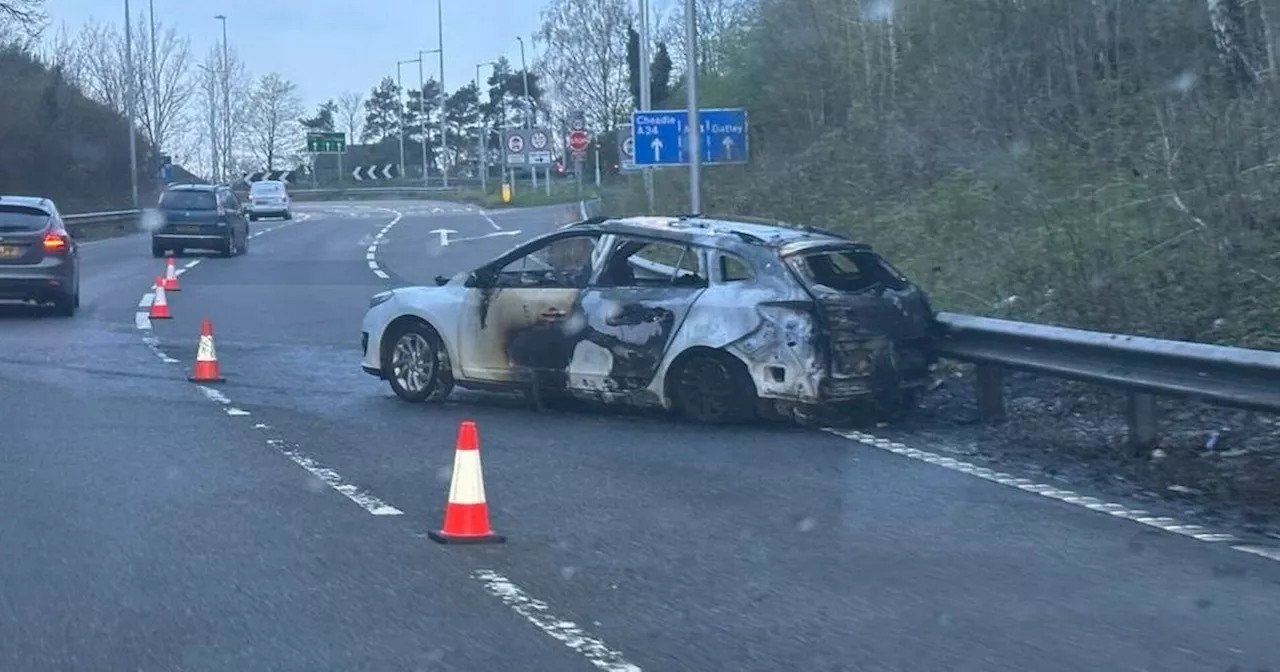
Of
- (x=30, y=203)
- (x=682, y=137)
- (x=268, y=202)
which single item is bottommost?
(x=30, y=203)

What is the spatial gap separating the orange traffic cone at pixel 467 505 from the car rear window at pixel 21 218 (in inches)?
581

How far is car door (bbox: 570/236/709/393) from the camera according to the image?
12727 mm

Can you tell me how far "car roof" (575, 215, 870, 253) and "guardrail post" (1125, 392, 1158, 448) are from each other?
2428 mm

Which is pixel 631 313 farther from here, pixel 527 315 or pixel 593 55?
pixel 593 55

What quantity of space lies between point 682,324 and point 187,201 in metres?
27.8

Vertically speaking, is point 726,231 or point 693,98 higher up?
point 693,98

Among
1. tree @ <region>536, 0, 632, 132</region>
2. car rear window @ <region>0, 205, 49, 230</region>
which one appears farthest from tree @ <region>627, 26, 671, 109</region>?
car rear window @ <region>0, 205, 49, 230</region>

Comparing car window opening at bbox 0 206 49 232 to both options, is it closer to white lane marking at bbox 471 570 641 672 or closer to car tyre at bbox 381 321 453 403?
car tyre at bbox 381 321 453 403

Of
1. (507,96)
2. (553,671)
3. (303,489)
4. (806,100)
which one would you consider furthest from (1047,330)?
(507,96)

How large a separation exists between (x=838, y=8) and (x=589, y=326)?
22142mm

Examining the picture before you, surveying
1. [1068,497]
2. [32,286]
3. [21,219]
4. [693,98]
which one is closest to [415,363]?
[1068,497]

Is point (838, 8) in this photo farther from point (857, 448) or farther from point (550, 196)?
point (550, 196)

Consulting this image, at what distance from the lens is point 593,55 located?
248 ft

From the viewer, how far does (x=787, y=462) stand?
11.2m
